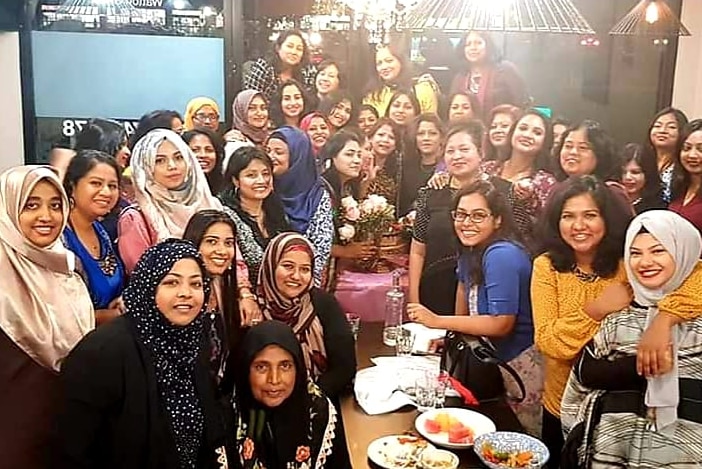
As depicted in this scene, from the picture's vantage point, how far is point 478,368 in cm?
247

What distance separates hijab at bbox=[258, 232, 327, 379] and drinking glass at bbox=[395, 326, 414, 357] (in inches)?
15.9

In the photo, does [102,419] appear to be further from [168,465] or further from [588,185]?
[588,185]

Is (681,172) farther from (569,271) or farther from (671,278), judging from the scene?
(671,278)

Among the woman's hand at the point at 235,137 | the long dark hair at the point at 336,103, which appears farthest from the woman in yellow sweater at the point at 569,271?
the long dark hair at the point at 336,103

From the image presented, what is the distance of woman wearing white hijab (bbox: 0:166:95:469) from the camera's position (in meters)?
1.98

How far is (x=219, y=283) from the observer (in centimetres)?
271

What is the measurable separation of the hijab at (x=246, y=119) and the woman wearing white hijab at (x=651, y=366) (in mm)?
2493

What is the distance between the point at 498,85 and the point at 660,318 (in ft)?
10.5

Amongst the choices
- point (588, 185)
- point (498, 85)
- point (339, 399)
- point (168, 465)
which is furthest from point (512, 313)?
point (498, 85)

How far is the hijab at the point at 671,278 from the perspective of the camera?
6.63 feet

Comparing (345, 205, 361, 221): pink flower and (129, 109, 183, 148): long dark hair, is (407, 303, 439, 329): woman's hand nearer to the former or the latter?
(345, 205, 361, 221): pink flower

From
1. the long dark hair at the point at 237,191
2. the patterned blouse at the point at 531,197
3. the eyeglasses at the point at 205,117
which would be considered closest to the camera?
the long dark hair at the point at 237,191

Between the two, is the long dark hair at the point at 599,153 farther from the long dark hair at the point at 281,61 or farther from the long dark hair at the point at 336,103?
the long dark hair at the point at 281,61

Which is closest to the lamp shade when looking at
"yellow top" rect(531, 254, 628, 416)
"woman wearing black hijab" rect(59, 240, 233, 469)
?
"yellow top" rect(531, 254, 628, 416)
